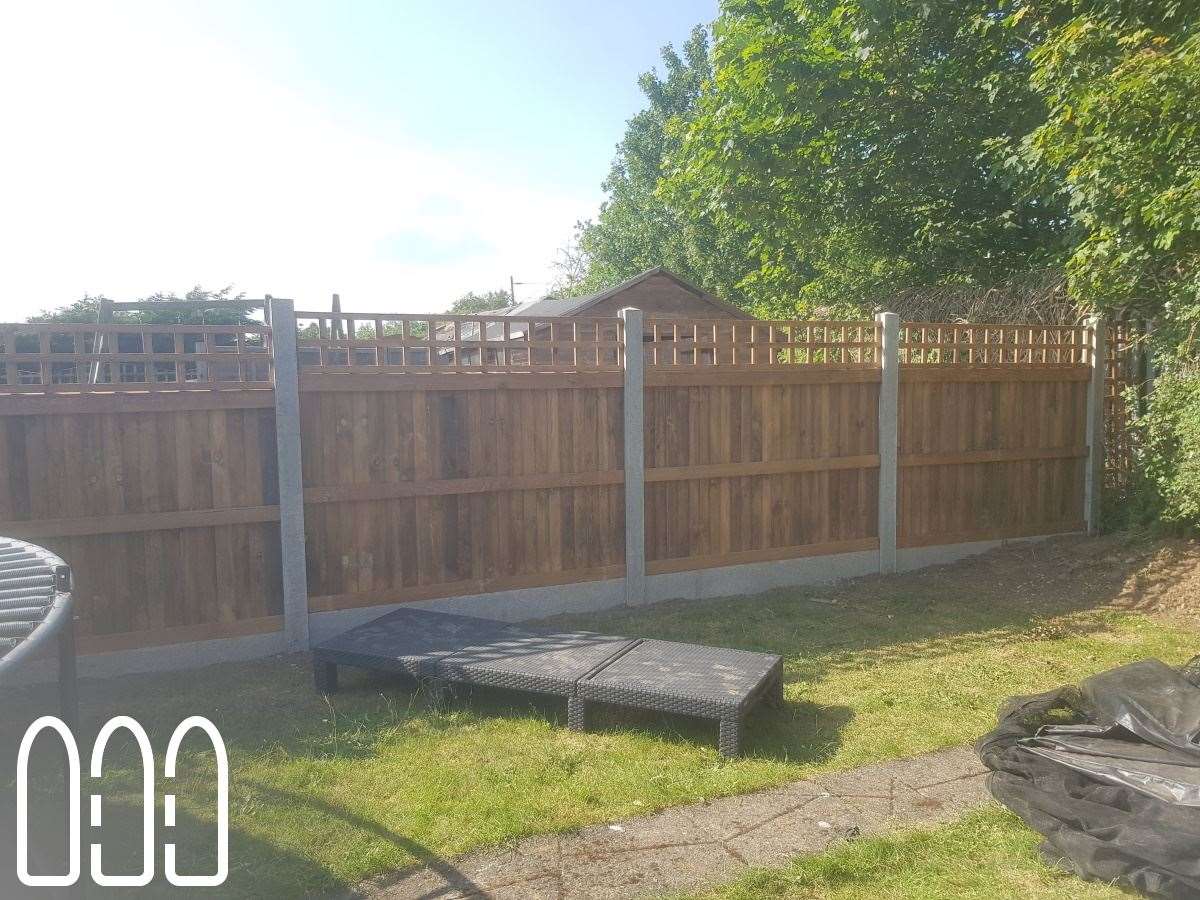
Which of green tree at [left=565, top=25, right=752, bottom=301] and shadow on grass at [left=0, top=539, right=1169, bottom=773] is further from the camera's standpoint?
green tree at [left=565, top=25, right=752, bottom=301]

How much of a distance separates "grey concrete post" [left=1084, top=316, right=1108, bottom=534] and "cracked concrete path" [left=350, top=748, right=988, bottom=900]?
5.83 m

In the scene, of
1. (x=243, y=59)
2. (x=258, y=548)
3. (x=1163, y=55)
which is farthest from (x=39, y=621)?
(x=1163, y=55)

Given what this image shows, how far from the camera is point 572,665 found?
4.67 m

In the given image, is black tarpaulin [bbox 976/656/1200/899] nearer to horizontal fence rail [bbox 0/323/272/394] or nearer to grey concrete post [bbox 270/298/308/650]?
grey concrete post [bbox 270/298/308/650]

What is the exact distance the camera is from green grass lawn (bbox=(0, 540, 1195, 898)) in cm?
349

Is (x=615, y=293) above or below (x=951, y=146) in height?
below

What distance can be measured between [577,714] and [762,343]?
3.80 meters

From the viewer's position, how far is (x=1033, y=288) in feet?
30.1

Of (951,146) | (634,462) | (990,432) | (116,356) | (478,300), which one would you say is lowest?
(634,462)

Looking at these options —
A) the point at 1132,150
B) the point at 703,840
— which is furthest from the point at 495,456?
the point at 1132,150

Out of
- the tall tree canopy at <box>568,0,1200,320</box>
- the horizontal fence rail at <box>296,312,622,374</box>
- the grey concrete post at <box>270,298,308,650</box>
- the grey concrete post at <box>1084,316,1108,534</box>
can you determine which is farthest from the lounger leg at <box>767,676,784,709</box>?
the grey concrete post at <box>1084,316,1108,534</box>

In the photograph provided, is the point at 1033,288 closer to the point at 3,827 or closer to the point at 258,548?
the point at 258,548

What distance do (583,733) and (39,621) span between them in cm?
266

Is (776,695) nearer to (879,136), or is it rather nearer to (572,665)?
(572,665)
